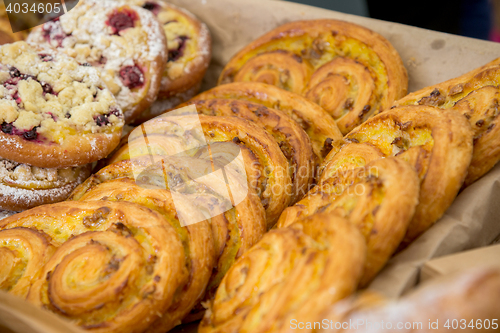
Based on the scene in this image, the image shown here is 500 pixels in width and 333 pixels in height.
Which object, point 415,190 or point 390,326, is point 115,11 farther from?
point 390,326

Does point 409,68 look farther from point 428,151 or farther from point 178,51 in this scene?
point 178,51

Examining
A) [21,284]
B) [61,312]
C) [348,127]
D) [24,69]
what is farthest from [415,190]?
[24,69]

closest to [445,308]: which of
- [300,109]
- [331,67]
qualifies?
[300,109]

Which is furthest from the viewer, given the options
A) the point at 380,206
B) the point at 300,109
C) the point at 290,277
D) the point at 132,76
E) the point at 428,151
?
the point at 132,76

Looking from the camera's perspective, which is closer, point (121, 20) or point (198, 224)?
point (198, 224)

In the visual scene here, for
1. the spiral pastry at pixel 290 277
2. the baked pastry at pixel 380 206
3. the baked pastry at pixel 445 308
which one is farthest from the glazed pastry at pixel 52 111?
the baked pastry at pixel 445 308

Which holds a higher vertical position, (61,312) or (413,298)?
(413,298)

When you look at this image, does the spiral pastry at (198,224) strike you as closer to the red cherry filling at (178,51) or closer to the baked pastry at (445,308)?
the baked pastry at (445,308)
